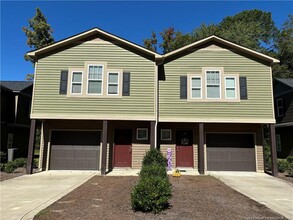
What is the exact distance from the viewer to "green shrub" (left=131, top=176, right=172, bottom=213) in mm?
5488

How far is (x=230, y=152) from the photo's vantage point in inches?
516

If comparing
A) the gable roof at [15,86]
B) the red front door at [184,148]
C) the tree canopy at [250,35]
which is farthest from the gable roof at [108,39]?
the tree canopy at [250,35]

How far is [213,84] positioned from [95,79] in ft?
20.5

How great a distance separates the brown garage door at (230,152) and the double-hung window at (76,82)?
7605mm

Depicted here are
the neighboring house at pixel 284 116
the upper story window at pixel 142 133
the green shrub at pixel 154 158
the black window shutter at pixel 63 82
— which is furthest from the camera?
the neighboring house at pixel 284 116

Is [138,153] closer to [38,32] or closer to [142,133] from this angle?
[142,133]

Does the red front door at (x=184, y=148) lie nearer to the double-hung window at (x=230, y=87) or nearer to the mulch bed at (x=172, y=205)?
the double-hung window at (x=230, y=87)

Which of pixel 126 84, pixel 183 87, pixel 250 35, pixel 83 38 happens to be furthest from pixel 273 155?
pixel 250 35

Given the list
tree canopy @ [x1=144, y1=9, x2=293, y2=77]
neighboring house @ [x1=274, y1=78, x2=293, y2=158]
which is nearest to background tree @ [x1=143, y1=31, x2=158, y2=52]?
tree canopy @ [x1=144, y1=9, x2=293, y2=77]

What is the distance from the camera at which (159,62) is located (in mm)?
12125

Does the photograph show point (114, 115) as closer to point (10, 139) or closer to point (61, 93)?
point (61, 93)

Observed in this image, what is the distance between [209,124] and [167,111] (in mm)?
2904

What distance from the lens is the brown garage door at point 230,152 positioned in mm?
12930

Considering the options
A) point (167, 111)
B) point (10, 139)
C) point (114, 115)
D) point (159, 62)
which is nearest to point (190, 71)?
point (159, 62)
